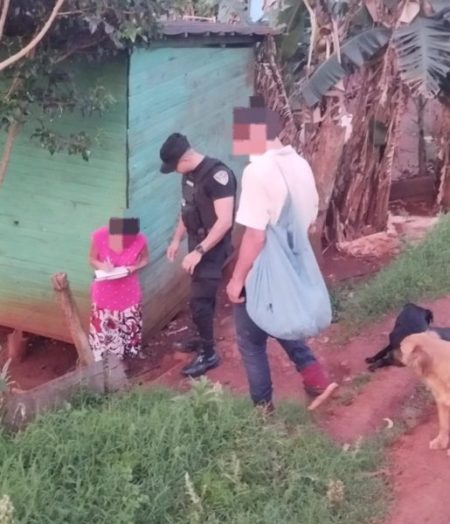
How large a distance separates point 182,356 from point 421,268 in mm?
2146

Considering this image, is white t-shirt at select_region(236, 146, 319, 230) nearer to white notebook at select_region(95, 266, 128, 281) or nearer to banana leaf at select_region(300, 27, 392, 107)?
white notebook at select_region(95, 266, 128, 281)

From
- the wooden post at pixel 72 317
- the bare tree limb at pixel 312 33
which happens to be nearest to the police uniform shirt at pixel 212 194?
the wooden post at pixel 72 317

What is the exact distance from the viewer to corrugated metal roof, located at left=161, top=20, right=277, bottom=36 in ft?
20.7

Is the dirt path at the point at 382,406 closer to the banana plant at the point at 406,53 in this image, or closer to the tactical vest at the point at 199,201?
the tactical vest at the point at 199,201

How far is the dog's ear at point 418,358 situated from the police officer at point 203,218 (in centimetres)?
162

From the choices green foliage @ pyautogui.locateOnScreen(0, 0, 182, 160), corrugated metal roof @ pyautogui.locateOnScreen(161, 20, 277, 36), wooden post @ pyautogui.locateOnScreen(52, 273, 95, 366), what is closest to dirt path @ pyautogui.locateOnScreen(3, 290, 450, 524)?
wooden post @ pyautogui.locateOnScreen(52, 273, 95, 366)

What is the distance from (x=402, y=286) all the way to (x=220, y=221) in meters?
2.10

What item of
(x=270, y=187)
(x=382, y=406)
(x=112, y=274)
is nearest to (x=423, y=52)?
(x=112, y=274)

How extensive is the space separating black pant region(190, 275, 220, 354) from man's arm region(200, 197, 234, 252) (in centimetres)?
46

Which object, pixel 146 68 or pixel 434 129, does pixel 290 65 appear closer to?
pixel 434 129

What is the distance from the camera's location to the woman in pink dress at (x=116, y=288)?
19.2 feet

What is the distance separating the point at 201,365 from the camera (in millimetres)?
6086

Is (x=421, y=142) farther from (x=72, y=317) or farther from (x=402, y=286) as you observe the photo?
(x=72, y=317)

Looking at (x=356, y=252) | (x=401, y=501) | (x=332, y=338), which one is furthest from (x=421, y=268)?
(x=401, y=501)
